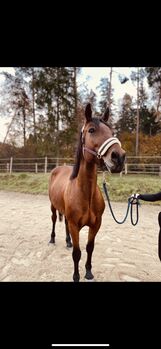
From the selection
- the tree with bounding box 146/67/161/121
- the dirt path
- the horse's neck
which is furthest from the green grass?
the horse's neck

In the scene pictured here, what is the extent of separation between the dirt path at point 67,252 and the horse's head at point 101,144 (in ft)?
4.54

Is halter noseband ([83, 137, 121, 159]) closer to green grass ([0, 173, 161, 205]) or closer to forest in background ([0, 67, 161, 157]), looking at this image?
green grass ([0, 173, 161, 205])

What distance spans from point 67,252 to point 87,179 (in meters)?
1.59

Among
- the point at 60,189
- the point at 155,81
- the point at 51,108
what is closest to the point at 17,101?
the point at 51,108

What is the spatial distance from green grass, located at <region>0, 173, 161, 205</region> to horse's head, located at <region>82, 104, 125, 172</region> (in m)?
5.72

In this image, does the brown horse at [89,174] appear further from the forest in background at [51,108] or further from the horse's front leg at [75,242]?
the forest in background at [51,108]

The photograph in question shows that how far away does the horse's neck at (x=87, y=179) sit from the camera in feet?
7.66

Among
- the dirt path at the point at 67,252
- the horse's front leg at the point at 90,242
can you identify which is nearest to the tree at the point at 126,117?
the dirt path at the point at 67,252

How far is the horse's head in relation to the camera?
6.15ft
